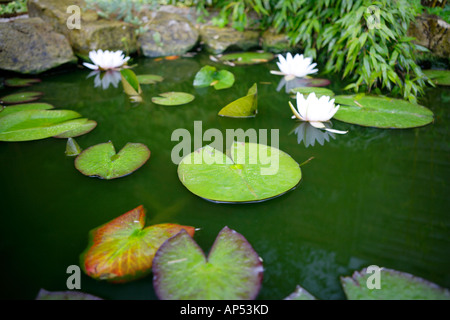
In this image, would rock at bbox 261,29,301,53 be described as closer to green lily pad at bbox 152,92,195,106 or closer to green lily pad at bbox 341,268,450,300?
green lily pad at bbox 152,92,195,106

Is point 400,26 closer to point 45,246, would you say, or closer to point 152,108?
point 152,108

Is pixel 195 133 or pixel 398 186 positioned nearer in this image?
pixel 398 186

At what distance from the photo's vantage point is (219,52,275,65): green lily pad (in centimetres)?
302

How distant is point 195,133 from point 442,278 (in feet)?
3.92

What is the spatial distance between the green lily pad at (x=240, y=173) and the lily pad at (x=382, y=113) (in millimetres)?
668

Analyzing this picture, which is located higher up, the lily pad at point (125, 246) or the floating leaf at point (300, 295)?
the lily pad at point (125, 246)

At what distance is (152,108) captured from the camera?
1.95 metres

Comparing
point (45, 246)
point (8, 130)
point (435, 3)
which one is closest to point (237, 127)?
point (45, 246)

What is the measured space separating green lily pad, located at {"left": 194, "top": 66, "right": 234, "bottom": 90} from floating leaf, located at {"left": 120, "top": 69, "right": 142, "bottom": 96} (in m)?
0.48

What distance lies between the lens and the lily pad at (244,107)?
67.4 inches

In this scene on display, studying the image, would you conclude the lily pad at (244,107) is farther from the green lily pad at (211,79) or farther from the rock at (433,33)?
the rock at (433,33)

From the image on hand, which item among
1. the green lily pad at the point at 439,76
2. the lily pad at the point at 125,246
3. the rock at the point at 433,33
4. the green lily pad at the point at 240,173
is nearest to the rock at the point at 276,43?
the rock at the point at 433,33

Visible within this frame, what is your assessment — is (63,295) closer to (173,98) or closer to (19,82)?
(173,98)
